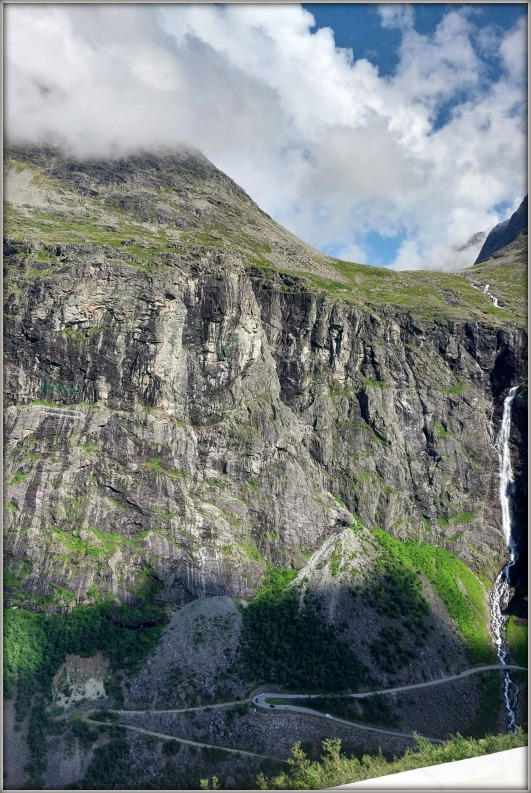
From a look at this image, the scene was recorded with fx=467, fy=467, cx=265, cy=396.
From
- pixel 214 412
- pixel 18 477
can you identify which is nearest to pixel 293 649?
pixel 214 412

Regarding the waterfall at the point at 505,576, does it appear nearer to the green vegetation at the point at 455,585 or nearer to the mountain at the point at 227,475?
the mountain at the point at 227,475

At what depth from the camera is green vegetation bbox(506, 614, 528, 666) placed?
68100 millimetres

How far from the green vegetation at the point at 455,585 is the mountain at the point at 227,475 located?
1.24 ft

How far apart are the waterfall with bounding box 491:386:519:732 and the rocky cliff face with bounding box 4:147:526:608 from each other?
176 cm

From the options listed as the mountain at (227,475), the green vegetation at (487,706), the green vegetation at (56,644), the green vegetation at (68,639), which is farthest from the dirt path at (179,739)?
the green vegetation at (487,706)

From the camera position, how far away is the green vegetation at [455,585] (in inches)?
2712

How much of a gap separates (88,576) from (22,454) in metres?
21.8

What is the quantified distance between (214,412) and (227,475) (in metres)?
11.6

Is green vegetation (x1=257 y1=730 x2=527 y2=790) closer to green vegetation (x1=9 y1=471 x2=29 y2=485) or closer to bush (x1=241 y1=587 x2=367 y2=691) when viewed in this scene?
bush (x1=241 y1=587 x2=367 y2=691)

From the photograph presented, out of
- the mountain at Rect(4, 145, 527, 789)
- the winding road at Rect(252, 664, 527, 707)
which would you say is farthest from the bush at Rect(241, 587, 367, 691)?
the winding road at Rect(252, 664, 527, 707)

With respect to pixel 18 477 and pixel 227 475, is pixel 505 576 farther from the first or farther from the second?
pixel 18 477

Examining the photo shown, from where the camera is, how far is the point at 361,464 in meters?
87.9

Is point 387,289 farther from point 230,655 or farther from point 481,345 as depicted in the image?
point 230,655

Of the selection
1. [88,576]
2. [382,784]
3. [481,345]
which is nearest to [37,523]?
[88,576]
